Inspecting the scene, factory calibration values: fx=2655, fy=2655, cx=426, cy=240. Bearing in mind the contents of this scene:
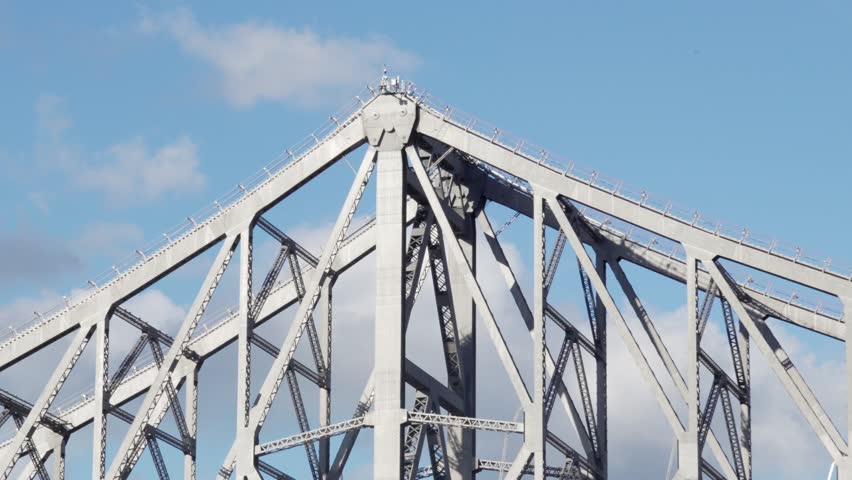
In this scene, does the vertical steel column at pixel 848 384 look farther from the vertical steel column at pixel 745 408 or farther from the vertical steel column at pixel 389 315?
the vertical steel column at pixel 389 315

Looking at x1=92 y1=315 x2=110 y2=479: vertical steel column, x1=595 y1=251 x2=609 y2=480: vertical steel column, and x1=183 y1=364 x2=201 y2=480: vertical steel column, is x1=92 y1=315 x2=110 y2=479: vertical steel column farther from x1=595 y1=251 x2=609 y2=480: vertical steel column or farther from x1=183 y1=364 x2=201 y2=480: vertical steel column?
x1=595 y1=251 x2=609 y2=480: vertical steel column

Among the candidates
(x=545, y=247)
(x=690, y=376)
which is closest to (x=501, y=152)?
(x=545, y=247)

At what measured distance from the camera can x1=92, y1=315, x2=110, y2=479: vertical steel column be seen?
135 meters

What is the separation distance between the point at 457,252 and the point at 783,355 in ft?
53.5

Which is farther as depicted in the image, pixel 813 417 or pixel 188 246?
pixel 188 246

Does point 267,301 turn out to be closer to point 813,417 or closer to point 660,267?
point 660,267

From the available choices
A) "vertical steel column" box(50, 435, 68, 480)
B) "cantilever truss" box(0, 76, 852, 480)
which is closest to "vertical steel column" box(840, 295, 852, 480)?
"cantilever truss" box(0, 76, 852, 480)

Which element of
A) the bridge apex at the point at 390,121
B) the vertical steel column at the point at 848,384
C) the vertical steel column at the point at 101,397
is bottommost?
the vertical steel column at the point at 848,384

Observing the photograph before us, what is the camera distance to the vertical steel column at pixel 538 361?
123 metres

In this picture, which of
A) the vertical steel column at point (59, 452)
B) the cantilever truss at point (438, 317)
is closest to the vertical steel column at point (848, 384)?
the cantilever truss at point (438, 317)

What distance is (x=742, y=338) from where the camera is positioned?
127625mm

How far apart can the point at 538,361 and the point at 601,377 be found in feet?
35.0

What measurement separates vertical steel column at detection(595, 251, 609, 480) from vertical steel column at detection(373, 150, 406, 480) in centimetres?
1147

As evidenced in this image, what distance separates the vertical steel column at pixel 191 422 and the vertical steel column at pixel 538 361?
20.5 metres
